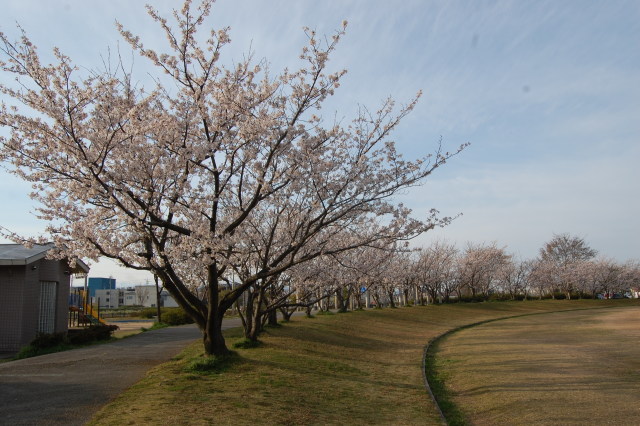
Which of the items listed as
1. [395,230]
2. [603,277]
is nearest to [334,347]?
[395,230]

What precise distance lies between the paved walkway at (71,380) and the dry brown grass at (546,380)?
6460mm

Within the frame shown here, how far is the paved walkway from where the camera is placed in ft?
22.1

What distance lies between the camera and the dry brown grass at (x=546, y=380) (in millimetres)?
8055

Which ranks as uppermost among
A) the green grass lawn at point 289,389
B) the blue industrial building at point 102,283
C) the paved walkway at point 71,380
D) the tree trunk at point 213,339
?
the blue industrial building at point 102,283

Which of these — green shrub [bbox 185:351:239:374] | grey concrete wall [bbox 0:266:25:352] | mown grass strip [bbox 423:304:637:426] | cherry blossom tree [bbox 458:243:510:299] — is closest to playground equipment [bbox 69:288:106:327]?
grey concrete wall [bbox 0:266:25:352]

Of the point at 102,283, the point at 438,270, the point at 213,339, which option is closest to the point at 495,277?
the point at 438,270

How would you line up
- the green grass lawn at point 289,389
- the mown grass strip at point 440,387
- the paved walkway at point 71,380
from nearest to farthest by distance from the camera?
the paved walkway at point 71,380 → the green grass lawn at point 289,389 → the mown grass strip at point 440,387

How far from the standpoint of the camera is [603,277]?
193 feet

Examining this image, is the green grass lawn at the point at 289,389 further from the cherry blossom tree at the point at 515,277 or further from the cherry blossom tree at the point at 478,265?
the cherry blossom tree at the point at 515,277

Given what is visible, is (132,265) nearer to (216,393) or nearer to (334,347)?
(216,393)

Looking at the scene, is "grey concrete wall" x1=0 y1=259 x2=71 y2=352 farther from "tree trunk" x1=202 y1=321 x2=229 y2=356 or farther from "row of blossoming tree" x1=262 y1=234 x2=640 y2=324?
"row of blossoming tree" x1=262 y1=234 x2=640 y2=324

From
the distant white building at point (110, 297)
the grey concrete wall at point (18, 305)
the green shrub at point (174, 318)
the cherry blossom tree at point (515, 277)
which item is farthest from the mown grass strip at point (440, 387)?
the distant white building at point (110, 297)

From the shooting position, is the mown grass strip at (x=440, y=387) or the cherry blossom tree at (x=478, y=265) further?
the cherry blossom tree at (x=478, y=265)

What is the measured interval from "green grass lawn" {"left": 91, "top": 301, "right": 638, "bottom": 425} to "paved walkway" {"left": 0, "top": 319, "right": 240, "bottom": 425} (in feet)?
1.30
